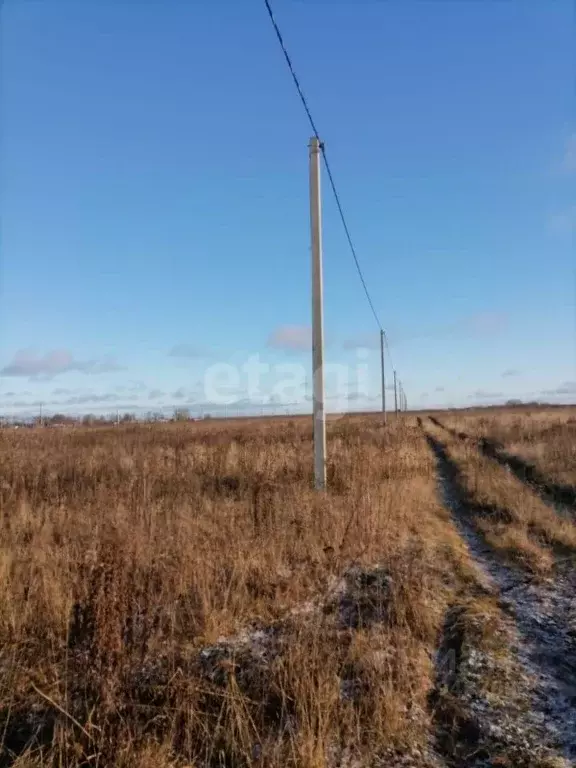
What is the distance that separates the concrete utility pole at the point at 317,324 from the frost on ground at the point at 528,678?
12.4 feet

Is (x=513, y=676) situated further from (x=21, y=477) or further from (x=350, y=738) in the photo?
A: (x=21, y=477)

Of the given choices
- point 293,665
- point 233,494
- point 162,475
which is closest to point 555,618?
point 293,665

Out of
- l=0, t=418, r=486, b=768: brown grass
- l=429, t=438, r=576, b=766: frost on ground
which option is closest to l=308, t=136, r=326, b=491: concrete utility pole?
l=0, t=418, r=486, b=768: brown grass

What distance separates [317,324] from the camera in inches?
370

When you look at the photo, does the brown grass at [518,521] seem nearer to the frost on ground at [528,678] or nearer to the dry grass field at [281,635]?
the dry grass field at [281,635]

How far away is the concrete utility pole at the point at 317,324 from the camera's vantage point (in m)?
9.23

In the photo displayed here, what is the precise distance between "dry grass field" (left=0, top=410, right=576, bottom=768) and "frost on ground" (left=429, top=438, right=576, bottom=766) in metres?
0.02

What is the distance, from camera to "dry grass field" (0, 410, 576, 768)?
9.55 feet

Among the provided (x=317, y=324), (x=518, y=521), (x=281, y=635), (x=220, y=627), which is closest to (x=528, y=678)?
(x=281, y=635)

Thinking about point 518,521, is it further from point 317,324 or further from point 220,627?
point 220,627

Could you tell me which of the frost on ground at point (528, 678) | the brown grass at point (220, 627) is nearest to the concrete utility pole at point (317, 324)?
the brown grass at point (220, 627)

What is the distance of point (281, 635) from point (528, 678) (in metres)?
1.70

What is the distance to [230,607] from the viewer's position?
455 cm

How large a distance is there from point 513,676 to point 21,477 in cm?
931
